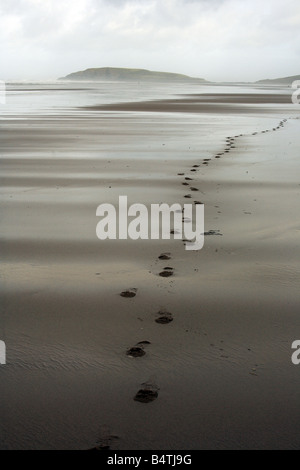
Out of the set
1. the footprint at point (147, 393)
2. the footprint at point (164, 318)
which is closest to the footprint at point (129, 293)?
the footprint at point (164, 318)

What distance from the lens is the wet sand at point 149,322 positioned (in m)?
2.54

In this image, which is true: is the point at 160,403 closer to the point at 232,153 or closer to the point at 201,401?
the point at 201,401

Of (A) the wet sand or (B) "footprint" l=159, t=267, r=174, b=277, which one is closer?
(A) the wet sand

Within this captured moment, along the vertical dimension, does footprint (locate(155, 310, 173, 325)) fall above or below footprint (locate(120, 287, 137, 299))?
below

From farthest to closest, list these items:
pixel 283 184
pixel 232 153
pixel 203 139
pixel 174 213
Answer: pixel 203 139
pixel 232 153
pixel 283 184
pixel 174 213

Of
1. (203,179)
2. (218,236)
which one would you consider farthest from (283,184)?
(218,236)

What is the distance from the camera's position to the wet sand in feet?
8.34

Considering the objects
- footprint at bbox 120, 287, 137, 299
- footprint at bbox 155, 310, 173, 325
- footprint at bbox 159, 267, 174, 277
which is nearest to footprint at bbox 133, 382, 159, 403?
footprint at bbox 155, 310, 173, 325

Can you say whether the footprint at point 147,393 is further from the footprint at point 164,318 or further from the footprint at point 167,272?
the footprint at point 167,272

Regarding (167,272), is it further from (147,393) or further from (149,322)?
(147,393)

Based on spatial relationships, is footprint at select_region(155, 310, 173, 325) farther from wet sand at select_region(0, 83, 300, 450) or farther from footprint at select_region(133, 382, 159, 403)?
Answer: footprint at select_region(133, 382, 159, 403)

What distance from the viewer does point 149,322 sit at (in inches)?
139

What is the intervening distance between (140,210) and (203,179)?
2011 millimetres

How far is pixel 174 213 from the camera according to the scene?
620 centimetres
